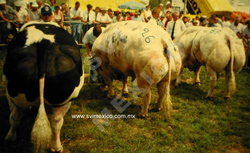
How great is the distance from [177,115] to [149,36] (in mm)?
1959

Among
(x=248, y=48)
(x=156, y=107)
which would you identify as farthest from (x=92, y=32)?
(x=248, y=48)

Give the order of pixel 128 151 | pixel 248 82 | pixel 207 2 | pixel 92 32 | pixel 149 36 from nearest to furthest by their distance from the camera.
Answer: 1. pixel 128 151
2. pixel 149 36
3. pixel 92 32
4. pixel 248 82
5. pixel 207 2

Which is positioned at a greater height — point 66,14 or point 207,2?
point 207,2

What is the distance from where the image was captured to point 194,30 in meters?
6.12

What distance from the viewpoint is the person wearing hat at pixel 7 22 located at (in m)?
8.22

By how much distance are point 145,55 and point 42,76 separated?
1927mm

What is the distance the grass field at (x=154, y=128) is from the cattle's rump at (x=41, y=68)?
3.72ft

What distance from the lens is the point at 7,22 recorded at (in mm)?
8258

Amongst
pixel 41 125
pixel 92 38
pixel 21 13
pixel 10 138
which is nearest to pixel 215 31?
pixel 92 38

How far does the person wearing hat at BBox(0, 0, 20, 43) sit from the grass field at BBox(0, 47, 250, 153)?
4243mm

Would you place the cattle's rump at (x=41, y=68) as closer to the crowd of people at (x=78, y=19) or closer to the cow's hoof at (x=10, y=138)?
the cow's hoof at (x=10, y=138)

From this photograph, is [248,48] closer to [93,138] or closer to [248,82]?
[248,82]

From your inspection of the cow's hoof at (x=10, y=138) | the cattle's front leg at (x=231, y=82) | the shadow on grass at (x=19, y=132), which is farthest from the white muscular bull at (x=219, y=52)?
the cow's hoof at (x=10, y=138)

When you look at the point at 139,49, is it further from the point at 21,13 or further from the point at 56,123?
the point at 21,13
